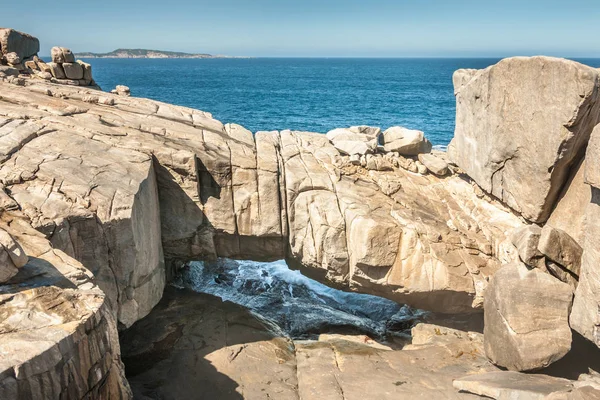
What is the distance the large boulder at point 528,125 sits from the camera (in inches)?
460

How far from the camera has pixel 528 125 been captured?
1315 cm

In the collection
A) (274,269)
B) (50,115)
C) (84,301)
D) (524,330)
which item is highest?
(50,115)

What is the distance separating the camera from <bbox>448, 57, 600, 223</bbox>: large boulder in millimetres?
11688

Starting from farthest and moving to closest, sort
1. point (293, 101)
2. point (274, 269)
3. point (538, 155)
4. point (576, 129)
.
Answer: point (293, 101) < point (274, 269) < point (538, 155) < point (576, 129)

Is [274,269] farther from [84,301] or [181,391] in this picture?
[84,301]

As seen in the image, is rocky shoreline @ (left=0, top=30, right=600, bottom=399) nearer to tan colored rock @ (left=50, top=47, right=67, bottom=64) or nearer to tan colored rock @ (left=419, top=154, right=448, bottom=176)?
tan colored rock @ (left=419, top=154, right=448, bottom=176)

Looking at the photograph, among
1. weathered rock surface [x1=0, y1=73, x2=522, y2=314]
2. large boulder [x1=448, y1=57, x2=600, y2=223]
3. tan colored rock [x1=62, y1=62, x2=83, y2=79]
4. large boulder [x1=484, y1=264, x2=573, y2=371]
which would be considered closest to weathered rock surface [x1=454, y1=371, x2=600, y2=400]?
large boulder [x1=484, y1=264, x2=573, y2=371]

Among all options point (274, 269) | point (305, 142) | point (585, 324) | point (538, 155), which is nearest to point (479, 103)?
point (538, 155)

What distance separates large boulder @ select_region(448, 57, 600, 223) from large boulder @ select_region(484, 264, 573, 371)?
2.35 metres

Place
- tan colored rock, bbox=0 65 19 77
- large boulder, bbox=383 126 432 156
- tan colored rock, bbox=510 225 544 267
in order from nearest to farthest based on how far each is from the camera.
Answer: tan colored rock, bbox=510 225 544 267 → large boulder, bbox=383 126 432 156 → tan colored rock, bbox=0 65 19 77

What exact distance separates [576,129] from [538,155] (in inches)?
48.8

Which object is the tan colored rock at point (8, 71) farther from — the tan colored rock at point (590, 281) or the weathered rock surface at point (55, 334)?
the tan colored rock at point (590, 281)

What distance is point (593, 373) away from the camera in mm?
12281

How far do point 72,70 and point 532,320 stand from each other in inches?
888
